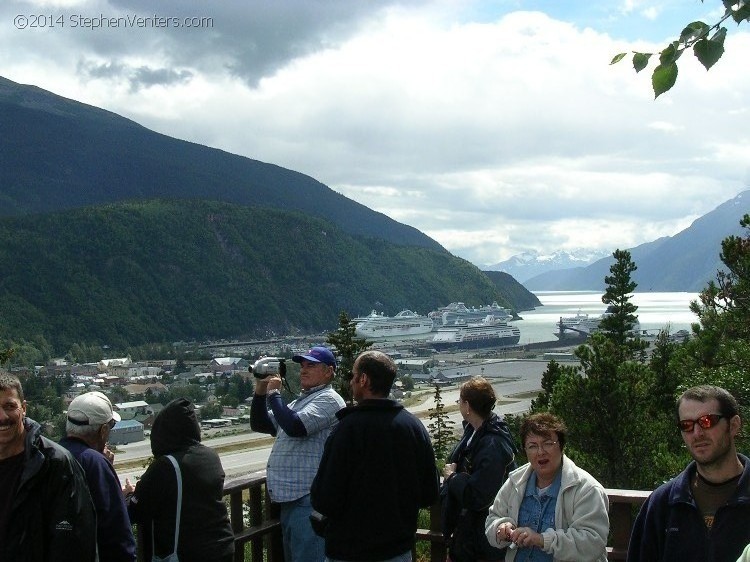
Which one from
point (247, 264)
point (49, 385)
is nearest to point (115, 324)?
point (247, 264)

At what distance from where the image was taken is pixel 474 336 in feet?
333

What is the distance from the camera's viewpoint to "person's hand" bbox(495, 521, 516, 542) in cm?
305

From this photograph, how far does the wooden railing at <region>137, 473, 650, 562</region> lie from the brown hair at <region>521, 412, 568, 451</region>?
61 cm

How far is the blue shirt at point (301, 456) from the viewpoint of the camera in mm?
3916

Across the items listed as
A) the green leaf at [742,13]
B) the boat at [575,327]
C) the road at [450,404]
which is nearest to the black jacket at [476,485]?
the green leaf at [742,13]

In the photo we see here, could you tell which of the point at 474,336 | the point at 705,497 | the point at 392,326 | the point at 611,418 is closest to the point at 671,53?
the point at 705,497

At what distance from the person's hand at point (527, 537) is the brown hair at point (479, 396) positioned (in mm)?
572

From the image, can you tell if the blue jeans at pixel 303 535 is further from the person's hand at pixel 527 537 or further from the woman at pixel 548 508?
the person's hand at pixel 527 537

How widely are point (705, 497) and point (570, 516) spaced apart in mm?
623

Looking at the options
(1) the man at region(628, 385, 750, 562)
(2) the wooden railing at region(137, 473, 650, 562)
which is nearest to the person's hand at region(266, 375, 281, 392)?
(2) the wooden railing at region(137, 473, 650, 562)

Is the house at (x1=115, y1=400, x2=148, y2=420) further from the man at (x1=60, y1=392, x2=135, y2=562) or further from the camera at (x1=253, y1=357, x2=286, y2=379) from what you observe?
the man at (x1=60, y1=392, x2=135, y2=562)

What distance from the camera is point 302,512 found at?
3.94 metres

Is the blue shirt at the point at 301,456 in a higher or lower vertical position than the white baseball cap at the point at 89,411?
lower

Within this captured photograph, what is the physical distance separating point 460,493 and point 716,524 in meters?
1.15
